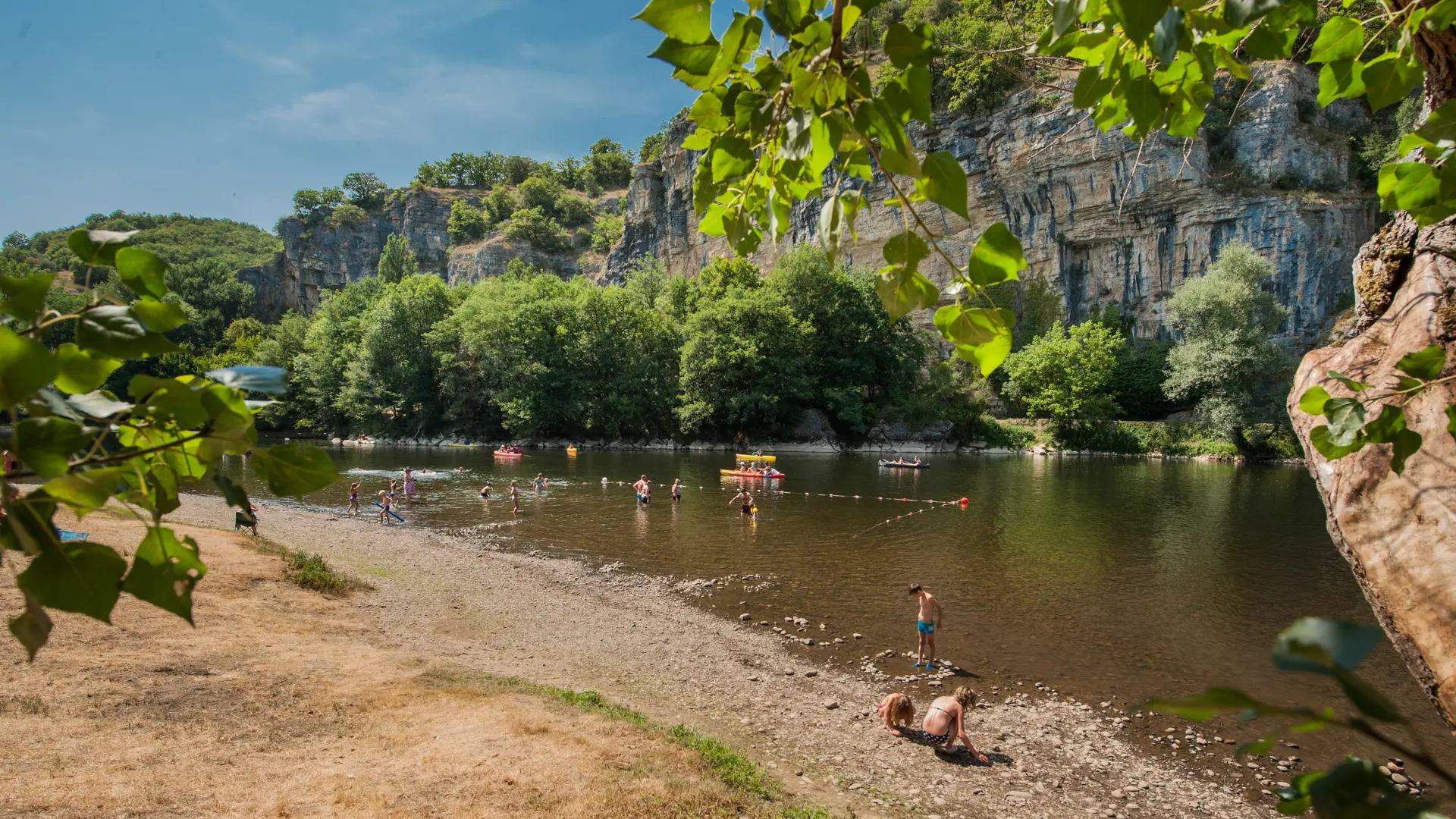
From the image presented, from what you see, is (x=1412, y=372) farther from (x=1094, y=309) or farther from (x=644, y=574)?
(x=1094, y=309)

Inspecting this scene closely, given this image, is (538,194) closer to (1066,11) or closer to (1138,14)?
(1066,11)

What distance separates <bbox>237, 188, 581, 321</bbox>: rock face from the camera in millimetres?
88750

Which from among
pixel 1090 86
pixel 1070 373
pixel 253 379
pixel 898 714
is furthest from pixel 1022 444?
pixel 253 379

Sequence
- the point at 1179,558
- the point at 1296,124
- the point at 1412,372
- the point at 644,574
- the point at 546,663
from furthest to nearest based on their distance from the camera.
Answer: the point at 1296,124 < the point at 1179,558 < the point at 644,574 < the point at 546,663 < the point at 1412,372

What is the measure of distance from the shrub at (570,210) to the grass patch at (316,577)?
90.5 m

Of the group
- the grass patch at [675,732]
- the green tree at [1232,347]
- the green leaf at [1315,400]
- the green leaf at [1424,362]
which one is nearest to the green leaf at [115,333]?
the green leaf at [1315,400]

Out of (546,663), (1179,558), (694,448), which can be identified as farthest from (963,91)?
(546,663)

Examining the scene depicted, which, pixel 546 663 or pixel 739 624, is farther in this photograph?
pixel 739 624

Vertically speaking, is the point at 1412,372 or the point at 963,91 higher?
the point at 963,91

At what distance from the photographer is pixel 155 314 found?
1.09 meters

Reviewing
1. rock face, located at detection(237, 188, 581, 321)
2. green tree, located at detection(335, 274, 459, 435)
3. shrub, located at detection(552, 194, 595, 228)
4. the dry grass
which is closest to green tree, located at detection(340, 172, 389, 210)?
rock face, located at detection(237, 188, 581, 321)

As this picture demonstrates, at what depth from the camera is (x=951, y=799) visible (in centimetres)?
754

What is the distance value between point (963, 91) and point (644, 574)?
51482 millimetres

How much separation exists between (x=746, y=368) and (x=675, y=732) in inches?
1612
